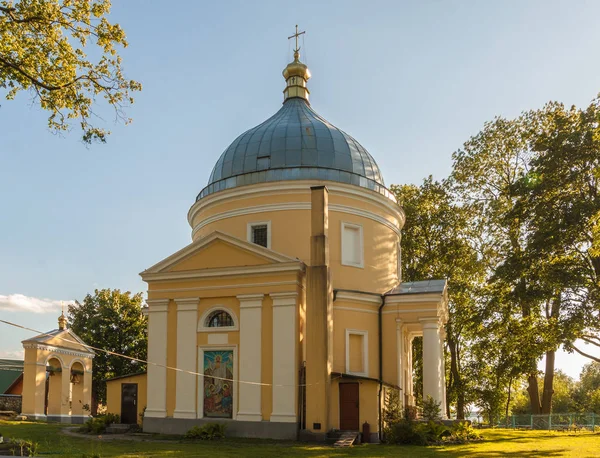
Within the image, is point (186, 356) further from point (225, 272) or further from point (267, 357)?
point (225, 272)

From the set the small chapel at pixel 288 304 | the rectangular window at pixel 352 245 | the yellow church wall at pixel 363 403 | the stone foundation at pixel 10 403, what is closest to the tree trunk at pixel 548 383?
the small chapel at pixel 288 304

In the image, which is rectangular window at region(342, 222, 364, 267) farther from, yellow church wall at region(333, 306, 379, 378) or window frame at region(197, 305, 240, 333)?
window frame at region(197, 305, 240, 333)

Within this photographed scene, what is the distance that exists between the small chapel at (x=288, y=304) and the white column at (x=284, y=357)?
0.12 feet

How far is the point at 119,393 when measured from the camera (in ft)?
85.6

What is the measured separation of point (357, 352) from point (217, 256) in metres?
6.63

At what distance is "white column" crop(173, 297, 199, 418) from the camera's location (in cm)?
2252

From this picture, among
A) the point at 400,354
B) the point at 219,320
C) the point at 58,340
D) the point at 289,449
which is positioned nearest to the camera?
the point at 289,449

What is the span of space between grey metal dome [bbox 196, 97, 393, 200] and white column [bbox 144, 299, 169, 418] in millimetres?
6076

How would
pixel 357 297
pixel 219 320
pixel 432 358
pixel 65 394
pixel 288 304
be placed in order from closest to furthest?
pixel 288 304 → pixel 219 320 → pixel 432 358 → pixel 357 297 → pixel 65 394

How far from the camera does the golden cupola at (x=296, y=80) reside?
32.2 m

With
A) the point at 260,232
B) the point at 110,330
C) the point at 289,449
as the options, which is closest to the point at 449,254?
the point at 260,232

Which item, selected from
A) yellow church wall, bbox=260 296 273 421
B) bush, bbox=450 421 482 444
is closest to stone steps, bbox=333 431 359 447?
yellow church wall, bbox=260 296 273 421

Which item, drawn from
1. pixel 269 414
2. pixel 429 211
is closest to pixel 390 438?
pixel 269 414

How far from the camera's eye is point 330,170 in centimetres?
2661
